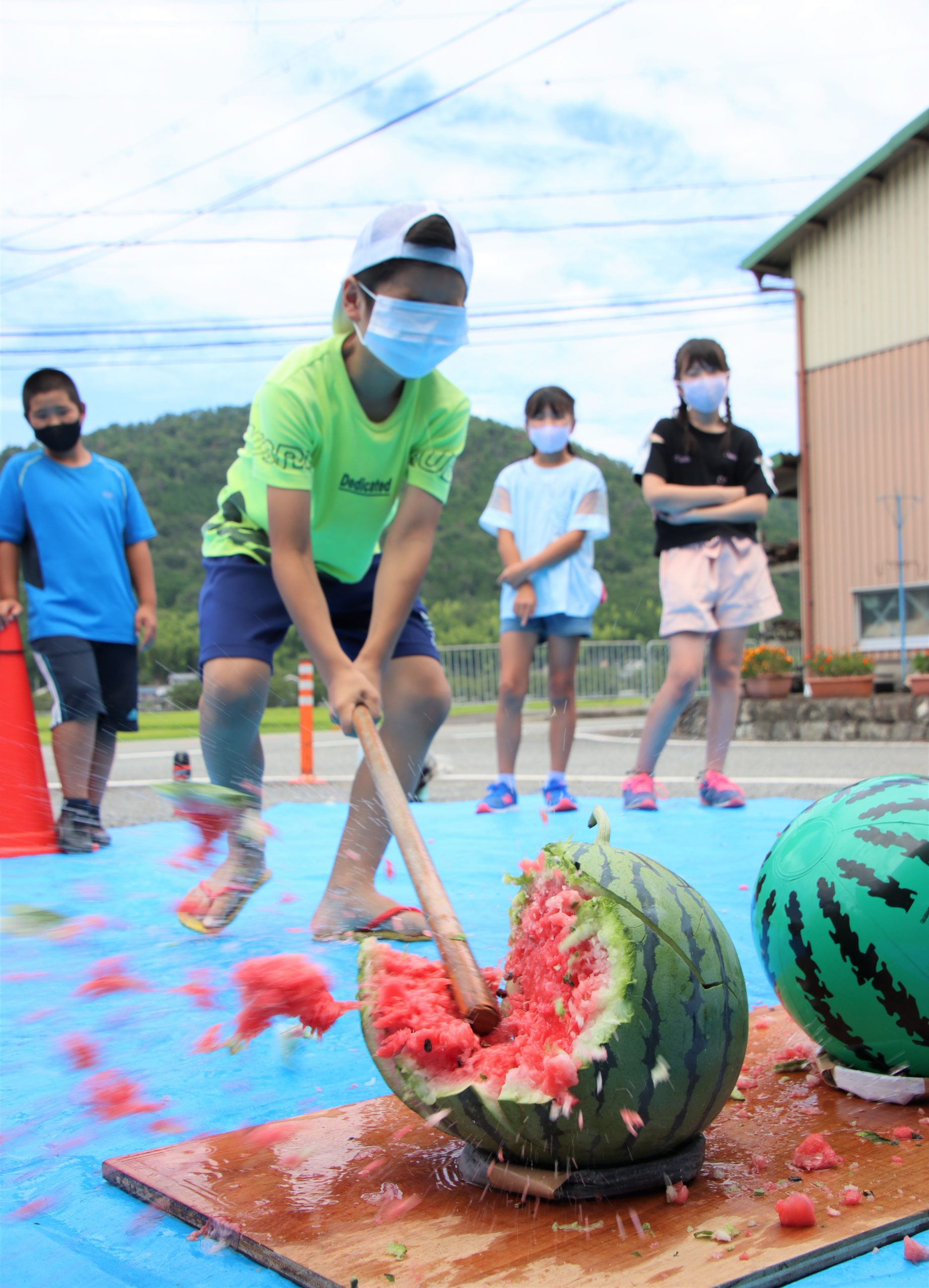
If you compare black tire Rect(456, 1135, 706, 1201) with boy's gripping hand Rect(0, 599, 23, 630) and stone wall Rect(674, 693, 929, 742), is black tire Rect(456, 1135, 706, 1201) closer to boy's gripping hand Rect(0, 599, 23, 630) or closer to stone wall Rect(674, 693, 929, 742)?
boy's gripping hand Rect(0, 599, 23, 630)

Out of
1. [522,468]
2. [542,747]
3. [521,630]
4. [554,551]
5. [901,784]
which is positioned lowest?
[542,747]

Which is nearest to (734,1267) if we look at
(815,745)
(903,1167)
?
(903,1167)

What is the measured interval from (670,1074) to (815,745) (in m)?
11.8

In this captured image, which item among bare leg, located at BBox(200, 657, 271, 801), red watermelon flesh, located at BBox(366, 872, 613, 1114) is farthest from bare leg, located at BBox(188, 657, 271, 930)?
red watermelon flesh, located at BBox(366, 872, 613, 1114)

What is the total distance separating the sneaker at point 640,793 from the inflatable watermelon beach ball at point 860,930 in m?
3.67

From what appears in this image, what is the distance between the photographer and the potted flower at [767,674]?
1520 cm

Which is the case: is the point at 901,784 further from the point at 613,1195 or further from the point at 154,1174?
the point at 154,1174

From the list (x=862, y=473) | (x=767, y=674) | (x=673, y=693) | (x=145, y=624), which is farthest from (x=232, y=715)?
(x=862, y=473)

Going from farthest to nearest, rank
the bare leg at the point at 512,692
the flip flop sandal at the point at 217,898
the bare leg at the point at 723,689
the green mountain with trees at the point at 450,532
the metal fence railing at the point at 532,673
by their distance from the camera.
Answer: the green mountain with trees at the point at 450,532 < the metal fence railing at the point at 532,673 < the bare leg at the point at 512,692 < the bare leg at the point at 723,689 < the flip flop sandal at the point at 217,898

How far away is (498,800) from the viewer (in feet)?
19.9

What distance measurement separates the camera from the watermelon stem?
172 cm

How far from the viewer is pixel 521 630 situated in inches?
246

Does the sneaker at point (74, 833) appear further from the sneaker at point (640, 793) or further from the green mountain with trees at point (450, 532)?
the green mountain with trees at point (450, 532)

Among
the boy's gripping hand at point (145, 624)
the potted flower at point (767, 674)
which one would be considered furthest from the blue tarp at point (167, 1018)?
the potted flower at point (767, 674)
